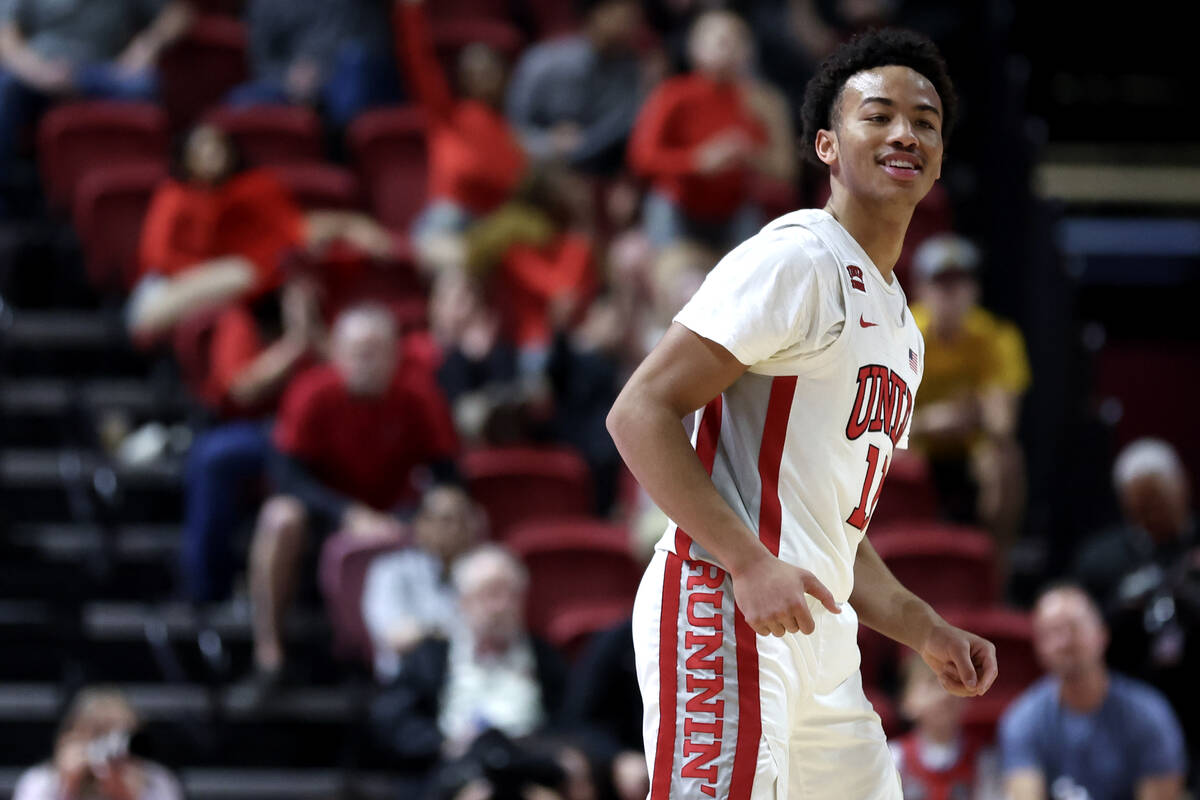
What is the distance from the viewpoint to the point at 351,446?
21.5ft

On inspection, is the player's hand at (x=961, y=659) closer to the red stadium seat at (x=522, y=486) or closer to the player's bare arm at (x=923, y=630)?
the player's bare arm at (x=923, y=630)

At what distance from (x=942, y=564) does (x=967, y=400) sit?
0.85 meters

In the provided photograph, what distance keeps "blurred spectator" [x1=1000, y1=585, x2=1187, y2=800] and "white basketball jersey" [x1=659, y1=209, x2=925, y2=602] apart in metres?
2.90

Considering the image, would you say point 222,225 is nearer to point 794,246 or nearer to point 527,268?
point 527,268

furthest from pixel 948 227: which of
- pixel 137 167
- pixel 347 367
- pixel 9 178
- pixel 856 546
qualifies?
pixel 856 546

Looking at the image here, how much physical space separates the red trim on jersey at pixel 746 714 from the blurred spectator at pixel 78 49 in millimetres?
6399

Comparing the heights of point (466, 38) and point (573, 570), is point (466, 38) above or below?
above

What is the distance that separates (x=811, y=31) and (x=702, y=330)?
6.60 metres

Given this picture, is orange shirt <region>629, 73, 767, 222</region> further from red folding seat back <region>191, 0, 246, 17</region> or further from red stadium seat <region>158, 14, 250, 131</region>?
red folding seat back <region>191, 0, 246, 17</region>

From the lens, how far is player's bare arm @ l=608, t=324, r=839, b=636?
8.29ft

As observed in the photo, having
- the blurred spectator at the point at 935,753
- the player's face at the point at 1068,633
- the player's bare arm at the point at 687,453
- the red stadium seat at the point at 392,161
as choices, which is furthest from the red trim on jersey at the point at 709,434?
the red stadium seat at the point at 392,161

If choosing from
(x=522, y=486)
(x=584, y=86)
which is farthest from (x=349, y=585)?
(x=584, y=86)

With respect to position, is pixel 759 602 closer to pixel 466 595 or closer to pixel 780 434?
pixel 780 434

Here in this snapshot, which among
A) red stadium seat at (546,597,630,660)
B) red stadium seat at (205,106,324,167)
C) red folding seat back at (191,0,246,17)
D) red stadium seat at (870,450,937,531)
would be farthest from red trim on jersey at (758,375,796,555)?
red folding seat back at (191,0,246,17)
